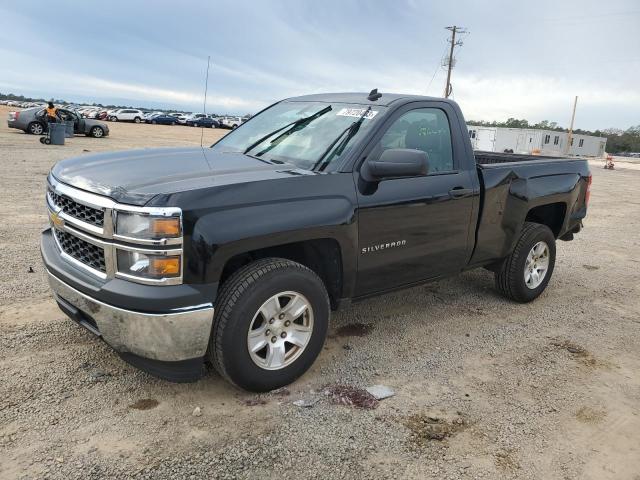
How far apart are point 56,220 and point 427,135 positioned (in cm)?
275

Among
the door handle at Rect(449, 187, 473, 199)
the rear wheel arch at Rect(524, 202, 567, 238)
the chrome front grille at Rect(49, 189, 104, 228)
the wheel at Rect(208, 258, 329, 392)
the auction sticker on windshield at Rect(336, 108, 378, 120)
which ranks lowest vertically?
the wheel at Rect(208, 258, 329, 392)

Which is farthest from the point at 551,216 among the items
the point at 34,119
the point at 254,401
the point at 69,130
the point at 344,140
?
the point at 34,119

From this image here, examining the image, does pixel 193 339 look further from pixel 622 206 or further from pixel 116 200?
pixel 622 206

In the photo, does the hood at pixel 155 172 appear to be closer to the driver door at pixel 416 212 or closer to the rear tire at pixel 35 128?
the driver door at pixel 416 212

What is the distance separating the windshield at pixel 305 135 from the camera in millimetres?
3639

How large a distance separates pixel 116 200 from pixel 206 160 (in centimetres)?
101

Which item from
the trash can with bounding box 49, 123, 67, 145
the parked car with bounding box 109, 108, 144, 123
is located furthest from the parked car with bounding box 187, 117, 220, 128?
the trash can with bounding box 49, 123, 67, 145

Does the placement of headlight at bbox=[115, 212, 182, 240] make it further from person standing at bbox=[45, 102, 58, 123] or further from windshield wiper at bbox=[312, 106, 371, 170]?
person standing at bbox=[45, 102, 58, 123]

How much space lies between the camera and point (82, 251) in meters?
3.10

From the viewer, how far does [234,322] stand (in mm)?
2959

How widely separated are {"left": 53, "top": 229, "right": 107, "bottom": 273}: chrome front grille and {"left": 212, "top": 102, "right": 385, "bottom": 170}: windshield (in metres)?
1.39

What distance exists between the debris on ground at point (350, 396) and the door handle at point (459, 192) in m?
1.69

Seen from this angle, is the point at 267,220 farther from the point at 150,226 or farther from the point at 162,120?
the point at 162,120

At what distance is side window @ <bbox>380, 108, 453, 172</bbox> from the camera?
3906mm
